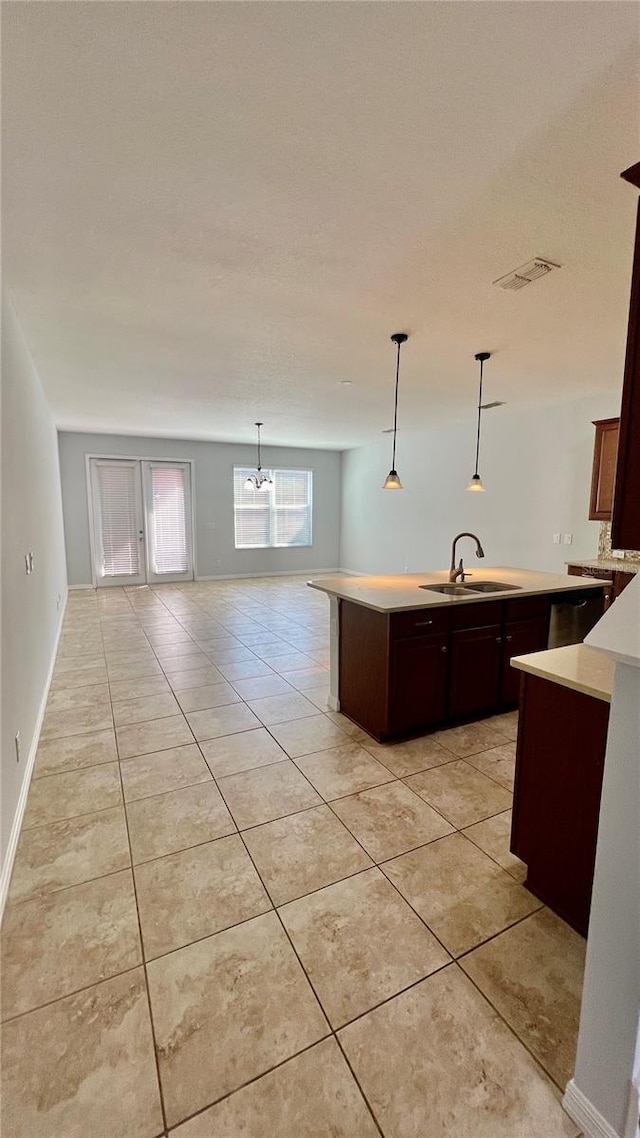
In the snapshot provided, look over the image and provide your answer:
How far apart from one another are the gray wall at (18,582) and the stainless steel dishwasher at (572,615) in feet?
11.1

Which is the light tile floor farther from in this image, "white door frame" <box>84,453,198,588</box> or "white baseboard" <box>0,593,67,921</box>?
"white door frame" <box>84,453,198,588</box>

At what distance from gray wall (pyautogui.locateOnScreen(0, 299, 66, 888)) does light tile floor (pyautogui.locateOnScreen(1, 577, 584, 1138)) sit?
0.85 feet

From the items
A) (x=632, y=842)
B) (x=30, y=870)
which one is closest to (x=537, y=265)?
(x=632, y=842)

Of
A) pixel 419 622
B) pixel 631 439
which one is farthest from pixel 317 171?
pixel 419 622

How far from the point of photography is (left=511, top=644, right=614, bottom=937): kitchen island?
4.96 feet

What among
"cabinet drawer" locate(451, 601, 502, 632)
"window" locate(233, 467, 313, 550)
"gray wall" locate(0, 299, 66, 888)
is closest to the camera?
"gray wall" locate(0, 299, 66, 888)

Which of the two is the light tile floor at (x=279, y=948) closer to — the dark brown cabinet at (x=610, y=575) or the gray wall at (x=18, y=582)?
the gray wall at (x=18, y=582)

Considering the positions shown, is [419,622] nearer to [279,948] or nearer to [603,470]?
[279,948]

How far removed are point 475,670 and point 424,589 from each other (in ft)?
2.09

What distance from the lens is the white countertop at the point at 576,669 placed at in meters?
1.46

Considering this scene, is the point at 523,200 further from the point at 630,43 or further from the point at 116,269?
the point at 116,269

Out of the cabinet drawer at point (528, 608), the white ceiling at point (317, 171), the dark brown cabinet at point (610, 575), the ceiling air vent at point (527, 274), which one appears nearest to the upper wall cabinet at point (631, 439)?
the white ceiling at point (317, 171)

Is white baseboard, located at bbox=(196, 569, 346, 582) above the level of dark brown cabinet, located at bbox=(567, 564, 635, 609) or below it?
below

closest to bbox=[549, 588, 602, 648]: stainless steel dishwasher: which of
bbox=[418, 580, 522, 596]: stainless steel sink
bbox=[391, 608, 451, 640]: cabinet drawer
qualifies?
bbox=[418, 580, 522, 596]: stainless steel sink
